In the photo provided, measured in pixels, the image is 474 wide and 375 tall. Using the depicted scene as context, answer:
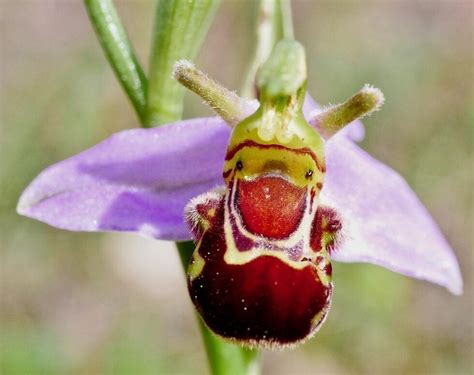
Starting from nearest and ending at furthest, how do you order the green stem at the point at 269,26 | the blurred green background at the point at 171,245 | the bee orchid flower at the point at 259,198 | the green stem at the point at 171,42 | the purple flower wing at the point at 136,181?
the bee orchid flower at the point at 259,198 → the green stem at the point at 171,42 → the purple flower wing at the point at 136,181 → the green stem at the point at 269,26 → the blurred green background at the point at 171,245

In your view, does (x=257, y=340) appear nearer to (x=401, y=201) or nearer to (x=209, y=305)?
(x=209, y=305)

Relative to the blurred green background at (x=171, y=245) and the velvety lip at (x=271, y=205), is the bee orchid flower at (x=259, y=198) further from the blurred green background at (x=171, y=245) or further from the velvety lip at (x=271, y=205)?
the blurred green background at (x=171, y=245)

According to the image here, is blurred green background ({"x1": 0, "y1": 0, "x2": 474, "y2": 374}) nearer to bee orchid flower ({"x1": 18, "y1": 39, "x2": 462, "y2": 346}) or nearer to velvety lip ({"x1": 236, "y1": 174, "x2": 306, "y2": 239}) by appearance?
bee orchid flower ({"x1": 18, "y1": 39, "x2": 462, "y2": 346})

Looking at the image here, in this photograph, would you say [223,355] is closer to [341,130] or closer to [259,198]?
[259,198]

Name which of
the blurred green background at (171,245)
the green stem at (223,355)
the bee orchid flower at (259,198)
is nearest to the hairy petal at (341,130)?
the bee orchid flower at (259,198)

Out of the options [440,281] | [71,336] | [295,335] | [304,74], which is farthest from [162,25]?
[71,336]

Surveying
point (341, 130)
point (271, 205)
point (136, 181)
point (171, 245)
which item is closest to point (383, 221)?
point (341, 130)
